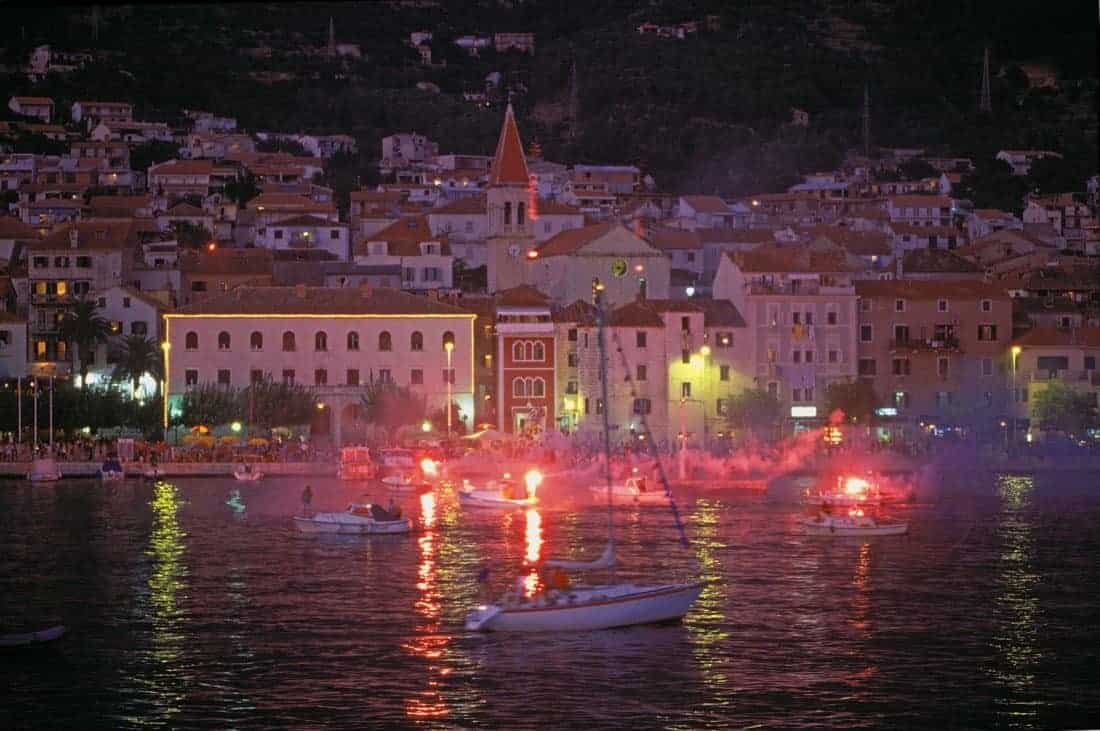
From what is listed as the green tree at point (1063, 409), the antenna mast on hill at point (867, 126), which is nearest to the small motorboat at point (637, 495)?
the green tree at point (1063, 409)

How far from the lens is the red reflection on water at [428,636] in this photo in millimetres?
19203

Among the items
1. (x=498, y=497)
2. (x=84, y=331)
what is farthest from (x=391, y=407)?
(x=498, y=497)

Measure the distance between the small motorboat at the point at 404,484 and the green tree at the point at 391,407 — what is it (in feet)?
13.0

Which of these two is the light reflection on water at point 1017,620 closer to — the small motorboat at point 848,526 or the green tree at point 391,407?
the small motorboat at point 848,526

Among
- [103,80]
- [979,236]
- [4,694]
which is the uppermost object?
[103,80]

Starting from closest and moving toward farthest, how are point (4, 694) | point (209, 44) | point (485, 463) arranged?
point (4, 694) → point (485, 463) → point (209, 44)

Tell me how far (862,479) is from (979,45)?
155ft

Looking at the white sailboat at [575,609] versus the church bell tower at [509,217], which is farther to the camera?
the church bell tower at [509,217]

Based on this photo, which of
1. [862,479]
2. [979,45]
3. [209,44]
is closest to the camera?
[862,479]

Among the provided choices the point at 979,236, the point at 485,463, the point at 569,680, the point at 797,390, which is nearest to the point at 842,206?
the point at 979,236

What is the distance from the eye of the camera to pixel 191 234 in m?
56.0

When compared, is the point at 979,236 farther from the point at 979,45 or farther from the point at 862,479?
the point at 862,479

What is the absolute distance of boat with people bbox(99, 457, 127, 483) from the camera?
36844 millimetres

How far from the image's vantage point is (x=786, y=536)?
2998 cm
